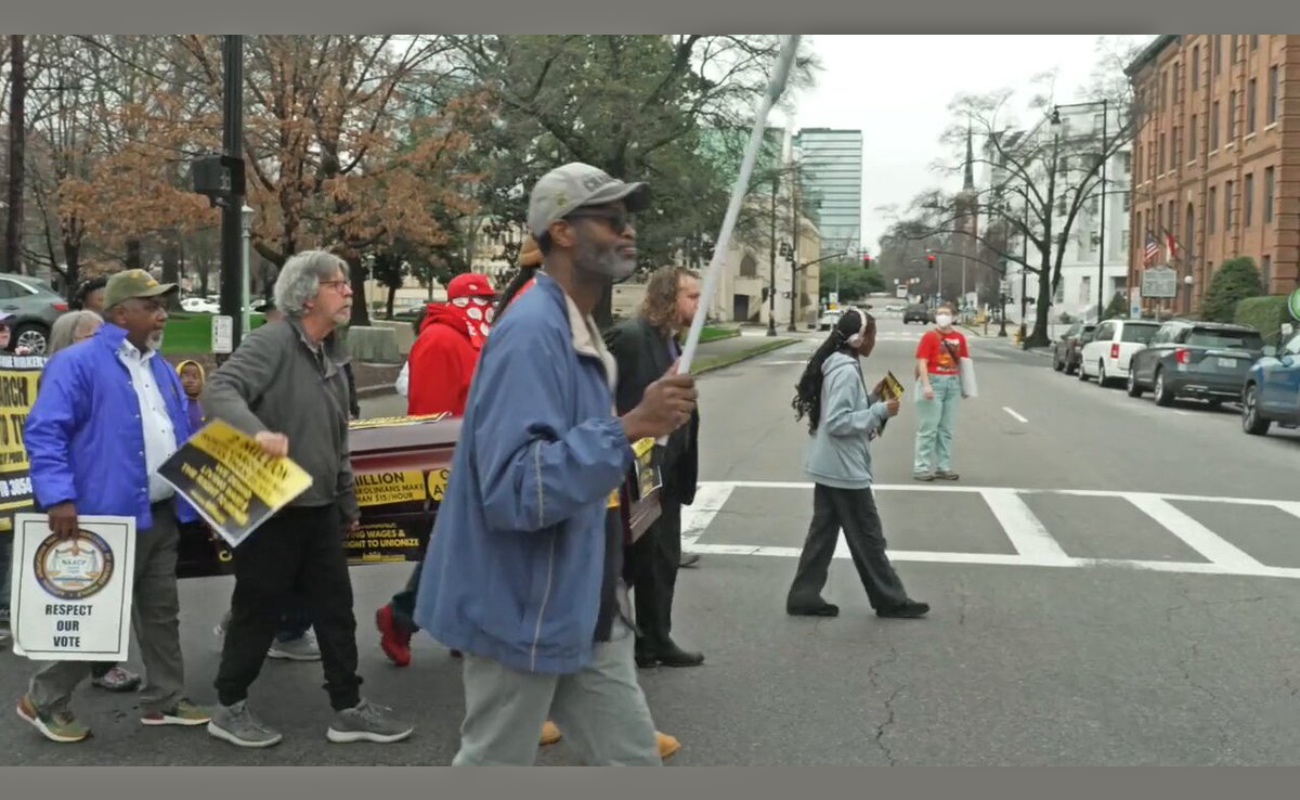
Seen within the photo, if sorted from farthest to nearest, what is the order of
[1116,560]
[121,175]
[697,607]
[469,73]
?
[469,73] < [121,175] < [1116,560] < [697,607]

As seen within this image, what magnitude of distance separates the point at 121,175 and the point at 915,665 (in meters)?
20.1

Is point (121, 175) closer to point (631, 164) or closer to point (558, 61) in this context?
point (558, 61)

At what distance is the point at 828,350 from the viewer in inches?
272

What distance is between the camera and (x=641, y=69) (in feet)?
110

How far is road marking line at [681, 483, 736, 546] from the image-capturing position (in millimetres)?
9703

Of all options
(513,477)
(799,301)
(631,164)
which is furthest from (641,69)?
(799,301)

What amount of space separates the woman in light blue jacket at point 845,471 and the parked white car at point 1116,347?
875 inches

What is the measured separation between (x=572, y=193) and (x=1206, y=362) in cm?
2186

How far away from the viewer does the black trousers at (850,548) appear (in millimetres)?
6746

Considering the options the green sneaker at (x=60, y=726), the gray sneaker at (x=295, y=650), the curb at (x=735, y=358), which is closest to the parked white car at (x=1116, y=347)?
the curb at (x=735, y=358)

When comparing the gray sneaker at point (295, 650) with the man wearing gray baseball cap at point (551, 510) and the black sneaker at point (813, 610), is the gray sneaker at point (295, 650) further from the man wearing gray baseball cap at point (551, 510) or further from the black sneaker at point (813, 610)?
the man wearing gray baseball cap at point (551, 510)

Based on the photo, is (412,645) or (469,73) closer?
(412,645)

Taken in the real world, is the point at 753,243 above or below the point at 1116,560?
above

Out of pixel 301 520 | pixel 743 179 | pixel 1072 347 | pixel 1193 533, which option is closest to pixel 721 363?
pixel 1072 347
